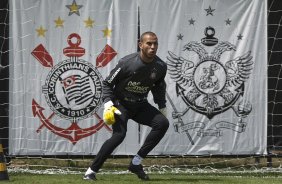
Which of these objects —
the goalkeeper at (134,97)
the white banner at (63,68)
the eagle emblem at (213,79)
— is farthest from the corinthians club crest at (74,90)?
the goalkeeper at (134,97)

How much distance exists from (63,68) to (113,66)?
29.5 inches

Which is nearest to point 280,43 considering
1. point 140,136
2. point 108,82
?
point 140,136

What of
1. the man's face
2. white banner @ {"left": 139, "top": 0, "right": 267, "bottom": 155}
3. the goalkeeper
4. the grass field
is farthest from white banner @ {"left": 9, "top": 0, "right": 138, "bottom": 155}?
the man's face

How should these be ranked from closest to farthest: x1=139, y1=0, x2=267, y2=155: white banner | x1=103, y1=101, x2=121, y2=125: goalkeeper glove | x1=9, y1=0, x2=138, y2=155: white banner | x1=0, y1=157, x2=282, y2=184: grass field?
x1=103, y1=101, x2=121, y2=125: goalkeeper glove
x1=0, y1=157, x2=282, y2=184: grass field
x1=9, y1=0, x2=138, y2=155: white banner
x1=139, y1=0, x2=267, y2=155: white banner

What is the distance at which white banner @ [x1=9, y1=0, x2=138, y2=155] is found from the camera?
9898 millimetres

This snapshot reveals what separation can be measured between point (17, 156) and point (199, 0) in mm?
3606

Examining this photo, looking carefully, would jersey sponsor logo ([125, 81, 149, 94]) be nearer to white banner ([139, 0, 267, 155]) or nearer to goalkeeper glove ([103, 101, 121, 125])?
goalkeeper glove ([103, 101, 121, 125])

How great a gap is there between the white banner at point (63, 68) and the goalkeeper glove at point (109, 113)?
8.13 ft

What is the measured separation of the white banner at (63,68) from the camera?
32.5 ft

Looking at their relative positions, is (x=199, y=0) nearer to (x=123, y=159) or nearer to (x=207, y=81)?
(x=207, y=81)

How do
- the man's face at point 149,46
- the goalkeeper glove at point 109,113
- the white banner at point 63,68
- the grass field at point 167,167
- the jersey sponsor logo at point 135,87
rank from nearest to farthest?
the goalkeeper glove at point 109,113 → the man's face at point 149,46 → the jersey sponsor logo at point 135,87 → the grass field at point 167,167 → the white banner at point 63,68

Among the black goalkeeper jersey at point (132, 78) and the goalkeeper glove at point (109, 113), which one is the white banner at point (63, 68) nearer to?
the black goalkeeper jersey at point (132, 78)

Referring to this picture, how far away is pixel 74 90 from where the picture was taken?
393 inches

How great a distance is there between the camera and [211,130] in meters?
10.1
